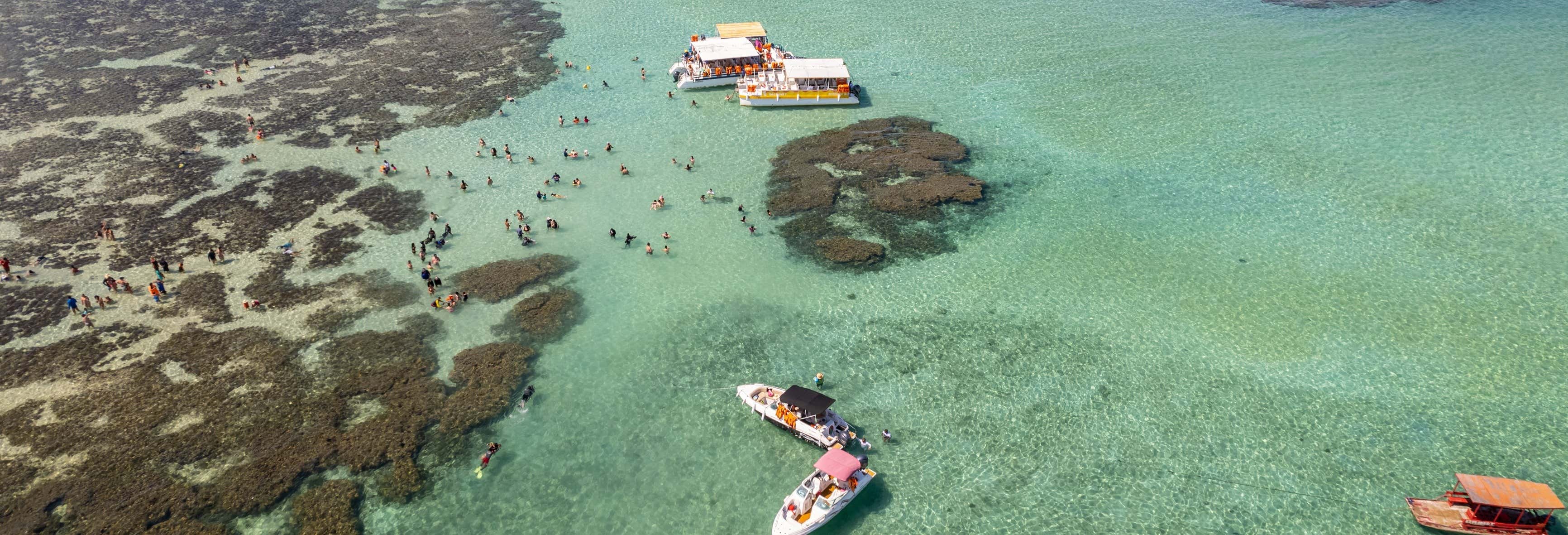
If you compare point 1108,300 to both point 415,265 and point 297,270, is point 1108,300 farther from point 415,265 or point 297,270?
point 297,270

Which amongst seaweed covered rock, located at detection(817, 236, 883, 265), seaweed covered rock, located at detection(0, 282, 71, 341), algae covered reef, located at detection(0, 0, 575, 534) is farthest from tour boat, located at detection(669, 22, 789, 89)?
seaweed covered rock, located at detection(0, 282, 71, 341)

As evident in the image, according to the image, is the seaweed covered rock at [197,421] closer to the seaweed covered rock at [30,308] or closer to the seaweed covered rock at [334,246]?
the seaweed covered rock at [30,308]

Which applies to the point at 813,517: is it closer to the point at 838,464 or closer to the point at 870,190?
the point at 838,464

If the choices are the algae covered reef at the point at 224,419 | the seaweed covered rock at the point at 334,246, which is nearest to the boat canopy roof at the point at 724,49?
the seaweed covered rock at the point at 334,246

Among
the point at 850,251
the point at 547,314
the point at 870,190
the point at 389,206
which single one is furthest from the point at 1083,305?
the point at 389,206

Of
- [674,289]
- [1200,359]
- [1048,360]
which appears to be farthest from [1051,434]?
[674,289]
